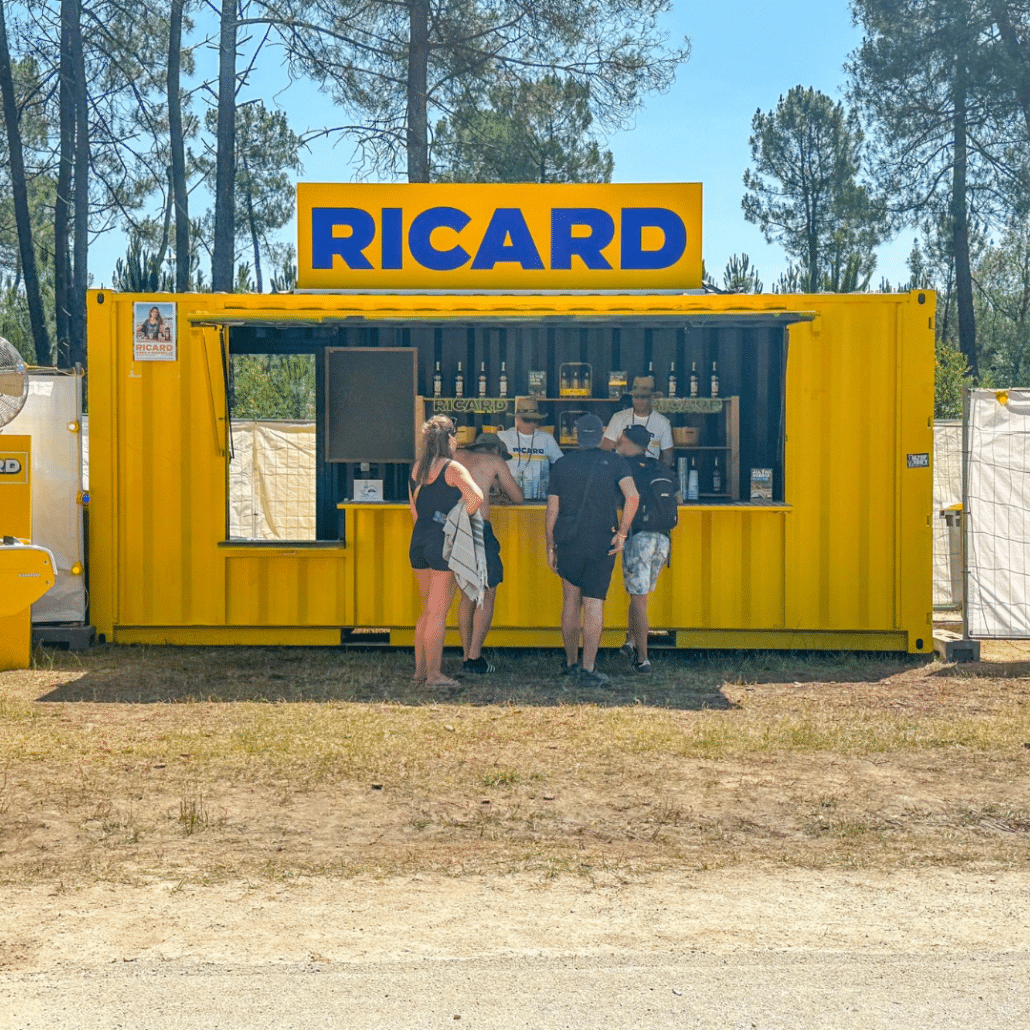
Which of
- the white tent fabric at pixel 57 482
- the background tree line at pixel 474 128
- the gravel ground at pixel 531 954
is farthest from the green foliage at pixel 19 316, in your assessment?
the gravel ground at pixel 531 954

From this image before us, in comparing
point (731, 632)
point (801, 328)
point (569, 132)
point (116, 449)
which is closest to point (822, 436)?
point (801, 328)

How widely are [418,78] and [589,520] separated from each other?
1485 cm

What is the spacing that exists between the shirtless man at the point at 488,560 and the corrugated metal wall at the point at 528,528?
0.64 metres

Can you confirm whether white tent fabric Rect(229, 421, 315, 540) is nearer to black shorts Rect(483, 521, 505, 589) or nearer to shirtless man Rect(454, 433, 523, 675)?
shirtless man Rect(454, 433, 523, 675)

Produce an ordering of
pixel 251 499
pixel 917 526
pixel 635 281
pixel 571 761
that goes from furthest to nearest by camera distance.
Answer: pixel 251 499, pixel 635 281, pixel 917 526, pixel 571 761

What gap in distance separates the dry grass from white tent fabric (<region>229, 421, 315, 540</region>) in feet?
18.1

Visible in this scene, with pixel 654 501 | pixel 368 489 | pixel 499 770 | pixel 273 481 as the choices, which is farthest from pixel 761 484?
pixel 273 481

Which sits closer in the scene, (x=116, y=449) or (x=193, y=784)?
(x=193, y=784)

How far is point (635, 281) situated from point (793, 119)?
30982mm

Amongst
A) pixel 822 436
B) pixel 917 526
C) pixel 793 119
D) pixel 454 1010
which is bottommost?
pixel 454 1010

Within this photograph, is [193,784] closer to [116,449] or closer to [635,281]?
[116,449]

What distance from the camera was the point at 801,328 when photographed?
10117 millimetres

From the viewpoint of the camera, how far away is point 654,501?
925 centimetres

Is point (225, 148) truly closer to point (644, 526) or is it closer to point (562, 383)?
point (562, 383)
